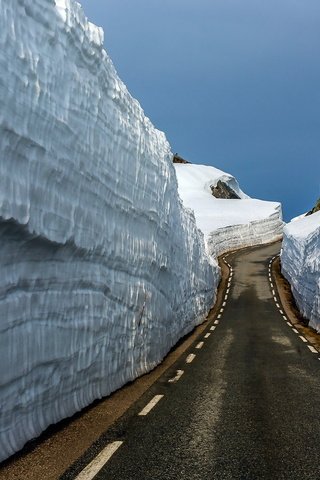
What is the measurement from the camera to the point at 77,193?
289 inches

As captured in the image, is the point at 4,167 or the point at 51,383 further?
the point at 51,383

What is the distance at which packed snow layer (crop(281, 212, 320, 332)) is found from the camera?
845 inches

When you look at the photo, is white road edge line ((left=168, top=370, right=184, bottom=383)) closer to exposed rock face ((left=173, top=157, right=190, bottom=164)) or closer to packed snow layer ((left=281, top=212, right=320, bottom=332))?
packed snow layer ((left=281, top=212, right=320, bottom=332))

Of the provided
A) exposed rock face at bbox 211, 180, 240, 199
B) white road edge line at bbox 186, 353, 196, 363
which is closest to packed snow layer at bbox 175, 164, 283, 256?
exposed rock face at bbox 211, 180, 240, 199

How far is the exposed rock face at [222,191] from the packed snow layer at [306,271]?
170 ft

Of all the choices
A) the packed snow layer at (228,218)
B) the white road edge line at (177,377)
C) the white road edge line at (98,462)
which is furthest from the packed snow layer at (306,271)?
the white road edge line at (98,462)

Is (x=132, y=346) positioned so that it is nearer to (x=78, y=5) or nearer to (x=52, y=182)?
(x=52, y=182)

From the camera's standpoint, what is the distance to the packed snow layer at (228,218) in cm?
5453

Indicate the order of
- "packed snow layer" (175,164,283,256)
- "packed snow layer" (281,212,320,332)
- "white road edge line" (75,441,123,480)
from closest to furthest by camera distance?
"white road edge line" (75,441,123,480), "packed snow layer" (281,212,320,332), "packed snow layer" (175,164,283,256)

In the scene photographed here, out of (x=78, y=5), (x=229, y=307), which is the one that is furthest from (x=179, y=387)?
(x=229, y=307)

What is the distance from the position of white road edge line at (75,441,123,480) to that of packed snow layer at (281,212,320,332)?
15.4 metres

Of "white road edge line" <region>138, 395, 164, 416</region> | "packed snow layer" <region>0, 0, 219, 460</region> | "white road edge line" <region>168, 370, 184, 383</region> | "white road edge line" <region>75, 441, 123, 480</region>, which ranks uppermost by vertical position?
"packed snow layer" <region>0, 0, 219, 460</region>

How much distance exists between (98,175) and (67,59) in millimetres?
1960

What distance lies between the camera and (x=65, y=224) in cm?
679
